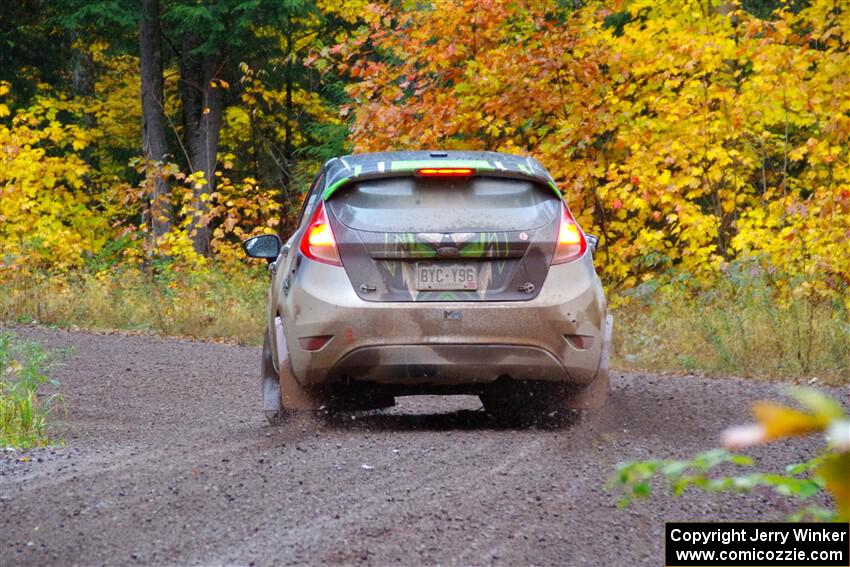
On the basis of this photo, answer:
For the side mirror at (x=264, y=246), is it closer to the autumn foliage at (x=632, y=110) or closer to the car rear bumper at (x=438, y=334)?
the car rear bumper at (x=438, y=334)

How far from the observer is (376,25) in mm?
18625

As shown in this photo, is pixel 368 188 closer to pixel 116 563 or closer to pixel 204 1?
pixel 116 563

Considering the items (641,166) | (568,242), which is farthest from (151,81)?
(568,242)

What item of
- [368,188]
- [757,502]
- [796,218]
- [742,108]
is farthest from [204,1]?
[757,502]

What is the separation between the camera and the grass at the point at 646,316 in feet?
→ 38.8

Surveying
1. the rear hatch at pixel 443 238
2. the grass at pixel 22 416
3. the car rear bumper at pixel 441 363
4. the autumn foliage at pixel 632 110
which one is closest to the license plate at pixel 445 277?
the rear hatch at pixel 443 238

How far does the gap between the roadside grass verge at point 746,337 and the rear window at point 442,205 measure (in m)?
4.84

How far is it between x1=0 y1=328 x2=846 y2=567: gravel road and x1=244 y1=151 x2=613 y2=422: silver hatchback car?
0.35 meters

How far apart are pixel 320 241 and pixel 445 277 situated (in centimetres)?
77

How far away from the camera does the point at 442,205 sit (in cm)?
721

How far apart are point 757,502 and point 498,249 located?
239 centimetres

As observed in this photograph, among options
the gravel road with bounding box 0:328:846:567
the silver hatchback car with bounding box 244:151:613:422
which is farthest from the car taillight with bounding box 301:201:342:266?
the gravel road with bounding box 0:328:846:567

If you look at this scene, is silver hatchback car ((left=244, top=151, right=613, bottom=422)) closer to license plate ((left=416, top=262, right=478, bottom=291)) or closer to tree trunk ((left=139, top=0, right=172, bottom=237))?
license plate ((left=416, top=262, right=478, bottom=291))

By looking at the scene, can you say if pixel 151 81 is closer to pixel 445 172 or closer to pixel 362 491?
pixel 445 172
